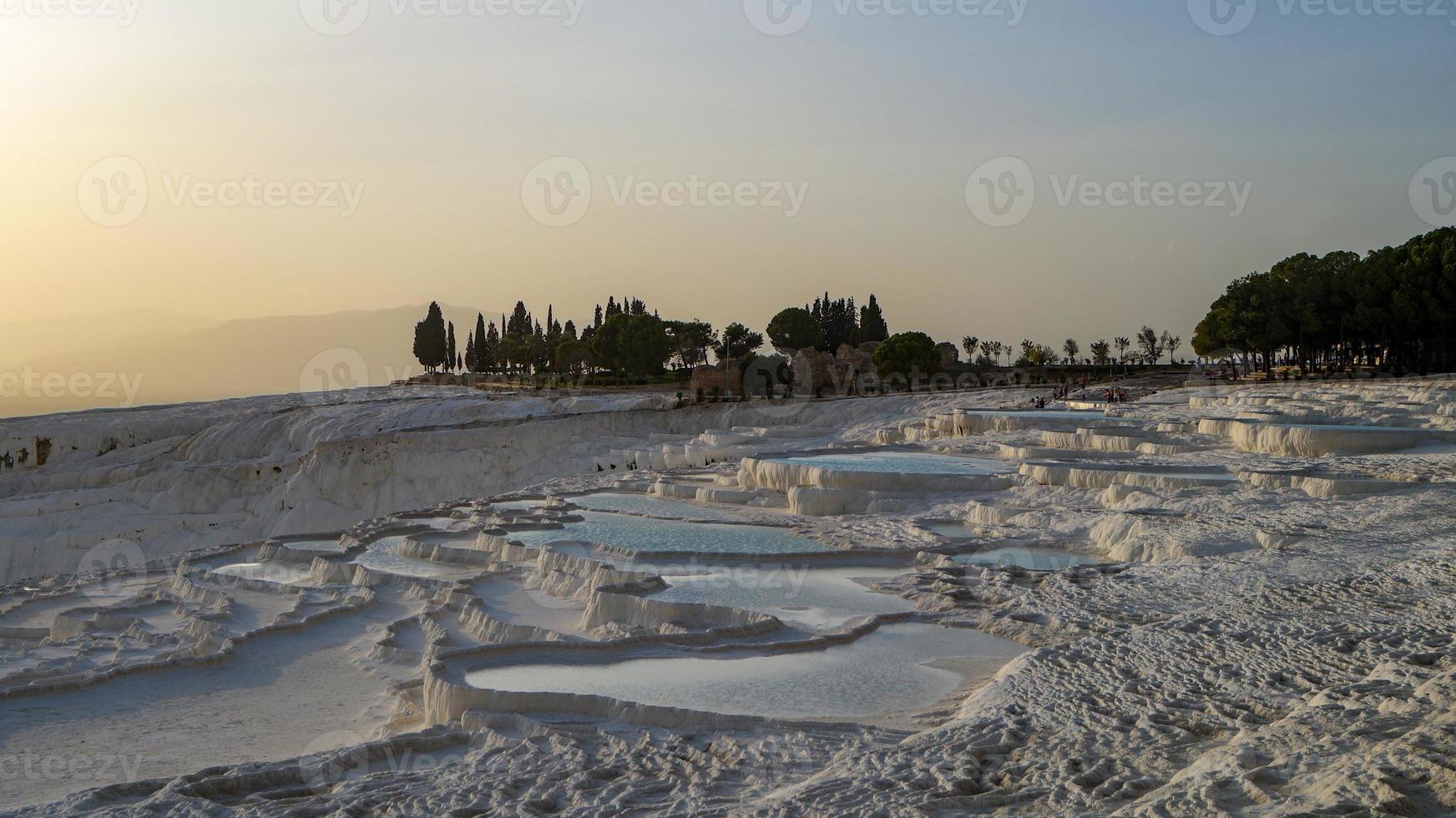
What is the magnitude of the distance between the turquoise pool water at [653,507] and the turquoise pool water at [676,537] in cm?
62

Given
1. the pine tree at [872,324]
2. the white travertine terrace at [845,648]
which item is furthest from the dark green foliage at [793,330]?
the white travertine terrace at [845,648]

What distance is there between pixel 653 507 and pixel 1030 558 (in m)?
8.27

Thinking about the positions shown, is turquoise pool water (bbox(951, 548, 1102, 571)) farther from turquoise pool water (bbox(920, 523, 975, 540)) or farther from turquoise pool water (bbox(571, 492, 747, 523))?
turquoise pool water (bbox(571, 492, 747, 523))

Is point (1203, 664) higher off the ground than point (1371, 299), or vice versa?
point (1371, 299)

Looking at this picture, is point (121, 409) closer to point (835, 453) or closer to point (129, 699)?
point (835, 453)

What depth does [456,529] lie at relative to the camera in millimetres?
17250

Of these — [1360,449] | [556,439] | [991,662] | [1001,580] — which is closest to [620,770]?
[991,662]

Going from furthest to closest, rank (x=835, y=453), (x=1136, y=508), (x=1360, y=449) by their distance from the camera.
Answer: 1. (x=835, y=453)
2. (x=1360, y=449)
3. (x=1136, y=508)

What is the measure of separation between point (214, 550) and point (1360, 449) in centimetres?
2092

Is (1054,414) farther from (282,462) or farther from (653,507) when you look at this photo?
(282,462)

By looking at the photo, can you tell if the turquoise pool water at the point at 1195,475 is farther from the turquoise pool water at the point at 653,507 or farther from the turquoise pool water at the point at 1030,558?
the turquoise pool water at the point at 653,507

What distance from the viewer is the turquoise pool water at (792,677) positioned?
27.1ft

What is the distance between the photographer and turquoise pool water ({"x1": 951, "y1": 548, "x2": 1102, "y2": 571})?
13055mm

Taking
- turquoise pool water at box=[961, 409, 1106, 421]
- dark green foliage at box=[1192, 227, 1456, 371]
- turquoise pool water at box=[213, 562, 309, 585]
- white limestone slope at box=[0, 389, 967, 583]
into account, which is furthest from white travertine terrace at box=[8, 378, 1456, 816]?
dark green foliage at box=[1192, 227, 1456, 371]
